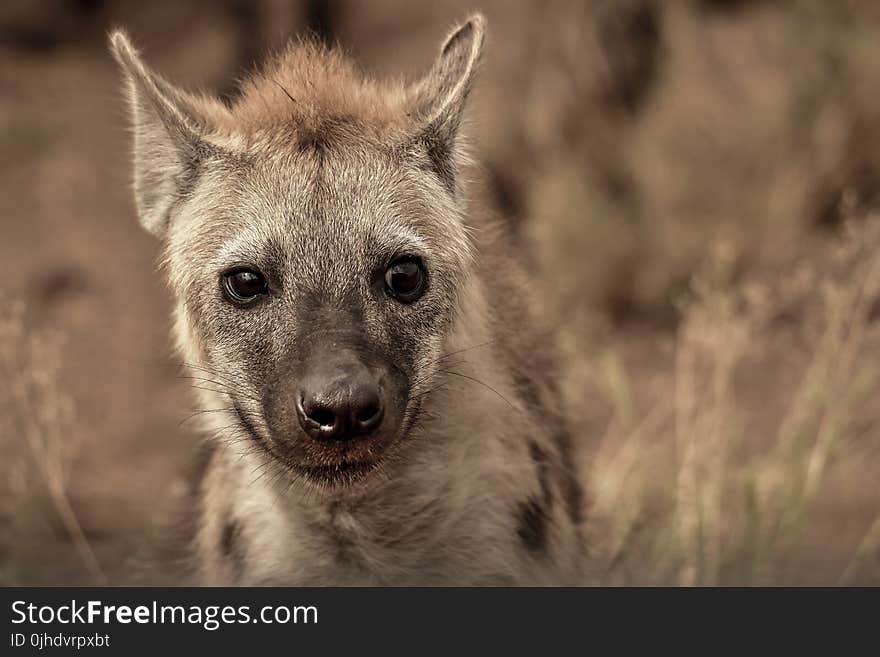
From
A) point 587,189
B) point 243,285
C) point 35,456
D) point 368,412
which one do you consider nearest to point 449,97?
point 243,285

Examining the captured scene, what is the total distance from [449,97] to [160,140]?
79 cm

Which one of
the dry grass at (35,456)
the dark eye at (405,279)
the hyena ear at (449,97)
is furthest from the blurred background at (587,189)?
the dark eye at (405,279)

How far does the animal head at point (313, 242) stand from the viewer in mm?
2801

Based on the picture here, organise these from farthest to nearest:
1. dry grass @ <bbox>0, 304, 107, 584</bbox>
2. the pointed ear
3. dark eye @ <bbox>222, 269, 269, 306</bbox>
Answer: dry grass @ <bbox>0, 304, 107, 584</bbox> < the pointed ear < dark eye @ <bbox>222, 269, 269, 306</bbox>

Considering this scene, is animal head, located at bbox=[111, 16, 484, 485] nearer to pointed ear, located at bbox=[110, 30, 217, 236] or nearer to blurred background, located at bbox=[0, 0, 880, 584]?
pointed ear, located at bbox=[110, 30, 217, 236]

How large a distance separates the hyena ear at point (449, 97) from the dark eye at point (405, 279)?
1.14 ft

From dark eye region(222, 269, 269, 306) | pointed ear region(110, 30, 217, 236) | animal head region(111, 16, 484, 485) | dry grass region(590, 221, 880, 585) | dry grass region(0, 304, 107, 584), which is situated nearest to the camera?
animal head region(111, 16, 484, 485)

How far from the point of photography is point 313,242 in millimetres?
2900

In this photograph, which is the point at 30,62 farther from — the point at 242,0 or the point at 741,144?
the point at 741,144

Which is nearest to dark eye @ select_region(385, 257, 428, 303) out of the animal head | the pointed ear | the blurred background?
the animal head

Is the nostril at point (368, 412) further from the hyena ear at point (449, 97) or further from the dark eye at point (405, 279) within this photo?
the hyena ear at point (449, 97)

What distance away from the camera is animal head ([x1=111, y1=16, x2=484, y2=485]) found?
9.19 ft

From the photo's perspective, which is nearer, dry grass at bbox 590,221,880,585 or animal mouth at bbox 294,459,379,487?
animal mouth at bbox 294,459,379,487

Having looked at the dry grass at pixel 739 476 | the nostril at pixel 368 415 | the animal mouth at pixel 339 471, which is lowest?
the dry grass at pixel 739 476
